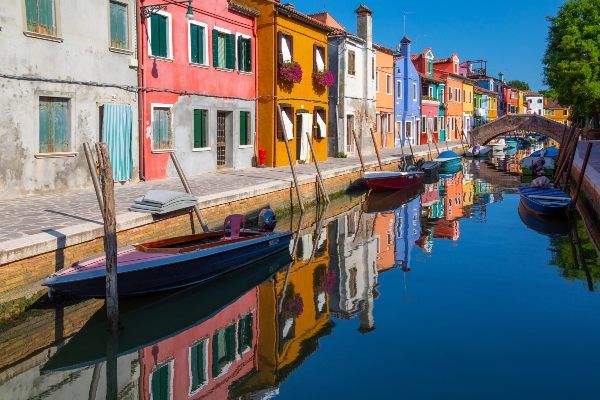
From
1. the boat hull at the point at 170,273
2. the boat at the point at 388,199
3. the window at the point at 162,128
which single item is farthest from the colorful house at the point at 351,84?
the boat hull at the point at 170,273

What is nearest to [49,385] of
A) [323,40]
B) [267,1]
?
[267,1]

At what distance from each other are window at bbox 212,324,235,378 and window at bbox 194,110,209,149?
11.2 metres

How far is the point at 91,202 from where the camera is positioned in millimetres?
12797

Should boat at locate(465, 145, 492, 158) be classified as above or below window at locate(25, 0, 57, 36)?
below

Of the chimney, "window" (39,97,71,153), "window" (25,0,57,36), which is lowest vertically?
"window" (39,97,71,153)

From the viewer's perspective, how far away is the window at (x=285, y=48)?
23078mm

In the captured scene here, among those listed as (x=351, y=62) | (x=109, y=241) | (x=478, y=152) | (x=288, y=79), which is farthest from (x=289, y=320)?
(x=478, y=152)

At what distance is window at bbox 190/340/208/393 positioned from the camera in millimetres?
7110

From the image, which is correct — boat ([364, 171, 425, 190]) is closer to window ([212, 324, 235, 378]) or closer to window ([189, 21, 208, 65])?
window ([189, 21, 208, 65])

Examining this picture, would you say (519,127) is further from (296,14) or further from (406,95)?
(296,14)

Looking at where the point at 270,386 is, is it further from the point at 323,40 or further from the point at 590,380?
the point at 323,40

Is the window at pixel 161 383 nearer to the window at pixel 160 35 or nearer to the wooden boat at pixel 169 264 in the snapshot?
the wooden boat at pixel 169 264

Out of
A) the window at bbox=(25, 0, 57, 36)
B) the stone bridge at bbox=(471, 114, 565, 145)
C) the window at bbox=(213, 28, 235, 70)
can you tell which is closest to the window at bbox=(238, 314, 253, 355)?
the window at bbox=(25, 0, 57, 36)

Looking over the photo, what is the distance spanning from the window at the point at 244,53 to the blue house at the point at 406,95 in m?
19.7
